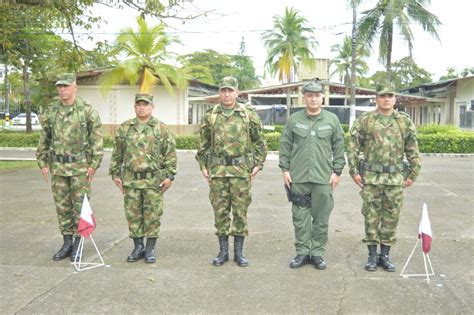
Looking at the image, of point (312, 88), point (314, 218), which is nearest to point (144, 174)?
point (314, 218)

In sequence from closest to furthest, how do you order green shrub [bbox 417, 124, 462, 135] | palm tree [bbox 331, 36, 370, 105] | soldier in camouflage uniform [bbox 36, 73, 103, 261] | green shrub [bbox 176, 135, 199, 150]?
soldier in camouflage uniform [bbox 36, 73, 103, 261] → green shrub [bbox 417, 124, 462, 135] → green shrub [bbox 176, 135, 199, 150] → palm tree [bbox 331, 36, 370, 105]

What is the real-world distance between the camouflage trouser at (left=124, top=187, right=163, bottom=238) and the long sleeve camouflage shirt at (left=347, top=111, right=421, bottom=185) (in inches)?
78.1

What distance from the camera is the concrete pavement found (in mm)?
3922

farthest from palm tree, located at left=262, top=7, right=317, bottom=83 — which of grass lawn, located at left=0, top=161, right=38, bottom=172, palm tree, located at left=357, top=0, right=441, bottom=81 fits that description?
grass lawn, located at left=0, top=161, right=38, bottom=172

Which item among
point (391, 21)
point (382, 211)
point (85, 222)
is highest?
point (391, 21)

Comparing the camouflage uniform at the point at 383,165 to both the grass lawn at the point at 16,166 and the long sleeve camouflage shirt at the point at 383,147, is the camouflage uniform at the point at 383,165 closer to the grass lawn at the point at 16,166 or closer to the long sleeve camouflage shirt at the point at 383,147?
the long sleeve camouflage shirt at the point at 383,147

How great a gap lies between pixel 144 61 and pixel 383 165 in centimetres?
1934

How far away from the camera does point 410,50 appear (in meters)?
24.5

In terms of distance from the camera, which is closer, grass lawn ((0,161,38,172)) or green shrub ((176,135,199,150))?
grass lawn ((0,161,38,172))

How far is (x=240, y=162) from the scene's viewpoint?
493cm

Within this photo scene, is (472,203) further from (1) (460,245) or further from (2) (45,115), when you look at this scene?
(2) (45,115)

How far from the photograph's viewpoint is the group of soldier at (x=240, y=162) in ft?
15.8

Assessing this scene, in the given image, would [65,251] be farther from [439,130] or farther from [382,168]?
[439,130]

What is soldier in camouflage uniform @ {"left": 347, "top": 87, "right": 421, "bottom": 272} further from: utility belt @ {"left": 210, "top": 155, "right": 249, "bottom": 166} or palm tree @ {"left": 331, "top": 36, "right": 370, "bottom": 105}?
palm tree @ {"left": 331, "top": 36, "right": 370, "bottom": 105}
